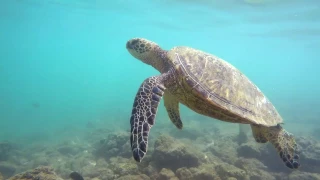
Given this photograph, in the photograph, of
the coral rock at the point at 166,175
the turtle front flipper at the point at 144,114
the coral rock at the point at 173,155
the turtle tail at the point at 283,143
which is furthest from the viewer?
the coral rock at the point at 173,155

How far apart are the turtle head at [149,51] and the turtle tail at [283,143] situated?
2.92 metres

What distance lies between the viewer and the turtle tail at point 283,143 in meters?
5.24

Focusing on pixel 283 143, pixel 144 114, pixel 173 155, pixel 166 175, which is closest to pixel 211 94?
pixel 144 114

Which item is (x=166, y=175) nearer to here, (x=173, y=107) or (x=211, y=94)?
(x=173, y=107)

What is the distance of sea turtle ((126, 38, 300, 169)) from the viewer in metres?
4.78

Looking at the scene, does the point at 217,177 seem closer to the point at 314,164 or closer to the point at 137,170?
the point at 137,170

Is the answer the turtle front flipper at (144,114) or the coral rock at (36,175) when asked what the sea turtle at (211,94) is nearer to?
the turtle front flipper at (144,114)

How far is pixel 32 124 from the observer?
87.6ft

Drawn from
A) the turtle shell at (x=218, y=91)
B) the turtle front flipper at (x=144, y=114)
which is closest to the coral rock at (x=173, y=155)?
the turtle shell at (x=218, y=91)

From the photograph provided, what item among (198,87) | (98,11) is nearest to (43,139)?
(198,87)

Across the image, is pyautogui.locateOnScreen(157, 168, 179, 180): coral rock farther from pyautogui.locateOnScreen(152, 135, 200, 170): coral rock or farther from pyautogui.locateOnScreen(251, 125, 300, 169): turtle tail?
pyautogui.locateOnScreen(251, 125, 300, 169): turtle tail

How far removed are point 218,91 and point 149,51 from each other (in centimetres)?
226

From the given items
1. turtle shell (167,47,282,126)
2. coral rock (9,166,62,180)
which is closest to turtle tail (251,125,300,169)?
turtle shell (167,47,282,126)

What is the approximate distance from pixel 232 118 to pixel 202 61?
149 cm
